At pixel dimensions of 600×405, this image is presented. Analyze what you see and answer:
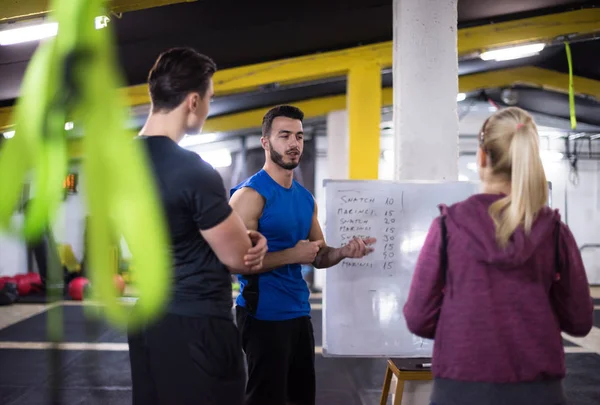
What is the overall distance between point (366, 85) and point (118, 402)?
360 cm

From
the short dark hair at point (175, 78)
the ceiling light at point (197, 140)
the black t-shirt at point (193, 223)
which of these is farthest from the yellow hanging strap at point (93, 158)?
the ceiling light at point (197, 140)

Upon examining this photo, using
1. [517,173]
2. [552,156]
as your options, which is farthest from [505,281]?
[552,156]

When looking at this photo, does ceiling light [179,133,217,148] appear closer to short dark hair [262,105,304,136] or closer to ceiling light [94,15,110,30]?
short dark hair [262,105,304,136]

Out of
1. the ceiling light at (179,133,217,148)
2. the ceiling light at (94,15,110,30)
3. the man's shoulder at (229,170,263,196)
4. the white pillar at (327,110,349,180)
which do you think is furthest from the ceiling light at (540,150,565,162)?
the ceiling light at (94,15,110,30)

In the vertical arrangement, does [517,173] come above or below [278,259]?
above

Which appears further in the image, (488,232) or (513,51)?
(513,51)

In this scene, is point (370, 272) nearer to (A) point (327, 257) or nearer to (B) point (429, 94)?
(A) point (327, 257)

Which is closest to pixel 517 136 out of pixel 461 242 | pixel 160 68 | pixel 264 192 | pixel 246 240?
pixel 461 242

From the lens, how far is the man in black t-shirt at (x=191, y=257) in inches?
42.9

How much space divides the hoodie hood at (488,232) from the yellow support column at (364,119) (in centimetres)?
403

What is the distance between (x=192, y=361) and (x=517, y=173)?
82 centimetres

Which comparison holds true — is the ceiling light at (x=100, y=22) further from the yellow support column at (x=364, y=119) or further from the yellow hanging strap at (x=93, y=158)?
the yellow support column at (x=364, y=119)

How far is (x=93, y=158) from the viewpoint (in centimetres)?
22

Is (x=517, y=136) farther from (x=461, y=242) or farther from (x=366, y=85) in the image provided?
(x=366, y=85)
